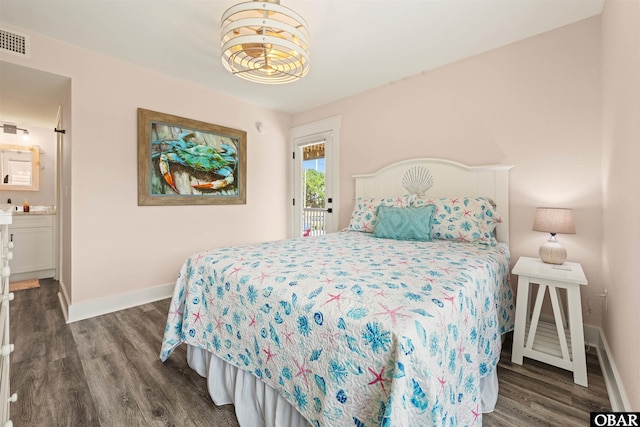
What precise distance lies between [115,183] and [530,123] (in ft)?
12.9

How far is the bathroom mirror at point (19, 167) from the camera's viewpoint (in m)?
3.84

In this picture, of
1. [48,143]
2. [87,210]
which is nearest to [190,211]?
[87,210]

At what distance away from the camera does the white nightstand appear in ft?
5.50

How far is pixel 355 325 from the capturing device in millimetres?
939

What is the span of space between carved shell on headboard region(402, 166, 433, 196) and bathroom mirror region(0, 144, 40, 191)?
17.2ft

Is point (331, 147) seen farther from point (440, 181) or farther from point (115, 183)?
point (115, 183)

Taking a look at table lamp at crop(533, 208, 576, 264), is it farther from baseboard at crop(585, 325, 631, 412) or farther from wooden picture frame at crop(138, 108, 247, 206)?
wooden picture frame at crop(138, 108, 247, 206)

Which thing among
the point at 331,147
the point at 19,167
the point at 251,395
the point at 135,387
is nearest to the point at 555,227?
the point at 251,395

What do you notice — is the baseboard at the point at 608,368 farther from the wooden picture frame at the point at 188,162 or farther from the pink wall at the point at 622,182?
the wooden picture frame at the point at 188,162

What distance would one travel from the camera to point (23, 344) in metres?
2.09

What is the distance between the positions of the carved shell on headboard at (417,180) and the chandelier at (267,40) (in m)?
1.62

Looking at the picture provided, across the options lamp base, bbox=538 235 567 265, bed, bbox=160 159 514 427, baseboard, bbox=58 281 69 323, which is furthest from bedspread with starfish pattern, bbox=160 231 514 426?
baseboard, bbox=58 281 69 323

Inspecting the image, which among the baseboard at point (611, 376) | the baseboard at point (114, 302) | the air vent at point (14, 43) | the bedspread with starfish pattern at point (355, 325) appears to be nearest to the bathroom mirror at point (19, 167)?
the baseboard at point (114, 302)

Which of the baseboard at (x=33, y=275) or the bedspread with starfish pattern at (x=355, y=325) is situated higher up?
the bedspread with starfish pattern at (x=355, y=325)
